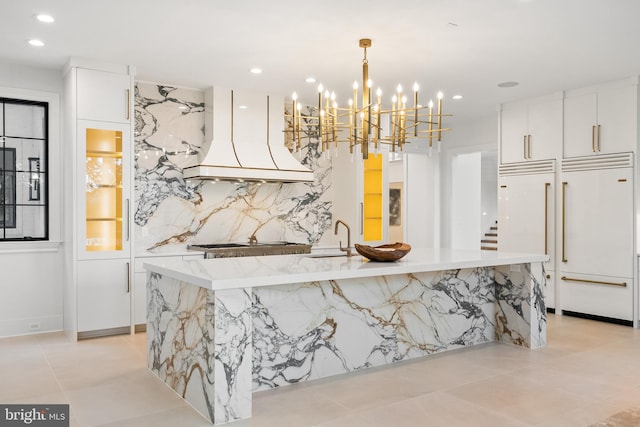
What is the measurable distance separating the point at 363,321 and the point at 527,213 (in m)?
3.35

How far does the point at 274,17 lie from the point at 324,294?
6.52 feet

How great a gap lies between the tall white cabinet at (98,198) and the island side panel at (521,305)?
347cm

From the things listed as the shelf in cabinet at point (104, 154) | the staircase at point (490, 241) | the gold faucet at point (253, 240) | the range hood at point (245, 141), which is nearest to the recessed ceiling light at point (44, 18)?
the shelf in cabinet at point (104, 154)

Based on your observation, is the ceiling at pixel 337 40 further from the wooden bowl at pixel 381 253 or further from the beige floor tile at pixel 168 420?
the beige floor tile at pixel 168 420

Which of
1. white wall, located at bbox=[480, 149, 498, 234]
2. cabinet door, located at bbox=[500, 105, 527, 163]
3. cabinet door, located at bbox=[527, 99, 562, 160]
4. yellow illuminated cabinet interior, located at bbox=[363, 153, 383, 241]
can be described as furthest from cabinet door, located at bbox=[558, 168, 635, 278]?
white wall, located at bbox=[480, 149, 498, 234]

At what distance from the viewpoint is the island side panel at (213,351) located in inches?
107

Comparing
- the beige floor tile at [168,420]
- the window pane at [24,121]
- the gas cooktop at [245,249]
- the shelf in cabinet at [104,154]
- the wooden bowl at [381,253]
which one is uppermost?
the window pane at [24,121]

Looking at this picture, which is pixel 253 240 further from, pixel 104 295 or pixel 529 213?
pixel 529 213

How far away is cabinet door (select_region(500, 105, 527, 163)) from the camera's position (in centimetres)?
614

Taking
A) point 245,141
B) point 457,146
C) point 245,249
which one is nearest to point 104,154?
point 245,141

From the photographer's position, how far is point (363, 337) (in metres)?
3.64

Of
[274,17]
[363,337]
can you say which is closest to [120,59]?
[274,17]

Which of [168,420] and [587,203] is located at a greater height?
[587,203]

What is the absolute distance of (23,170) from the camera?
486 cm
